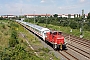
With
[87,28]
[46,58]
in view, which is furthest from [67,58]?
[87,28]

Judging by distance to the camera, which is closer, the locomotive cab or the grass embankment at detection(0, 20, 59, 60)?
the grass embankment at detection(0, 20, 59, 60)

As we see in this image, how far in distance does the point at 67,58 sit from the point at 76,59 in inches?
43.6

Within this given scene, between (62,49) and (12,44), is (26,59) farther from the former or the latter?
(62,49)

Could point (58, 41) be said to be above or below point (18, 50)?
below

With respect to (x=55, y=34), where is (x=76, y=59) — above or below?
below

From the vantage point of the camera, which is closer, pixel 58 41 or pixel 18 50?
pixel 18 50

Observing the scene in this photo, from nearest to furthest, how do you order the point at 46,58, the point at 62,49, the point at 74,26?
1. the point at 46,58
2. the point at 62,49
3. the point at 74,26

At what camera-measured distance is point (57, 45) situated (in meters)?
24.1

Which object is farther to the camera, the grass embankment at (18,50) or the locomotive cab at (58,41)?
the locomotive cab at (58,41)

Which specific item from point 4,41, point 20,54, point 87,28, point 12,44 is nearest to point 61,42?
point 12,44

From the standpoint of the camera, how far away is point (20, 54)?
48.2ft

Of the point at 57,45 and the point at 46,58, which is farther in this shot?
the point at 57,45

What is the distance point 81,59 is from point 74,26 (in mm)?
41902

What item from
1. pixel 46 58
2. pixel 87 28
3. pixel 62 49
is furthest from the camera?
pixel 87 28
